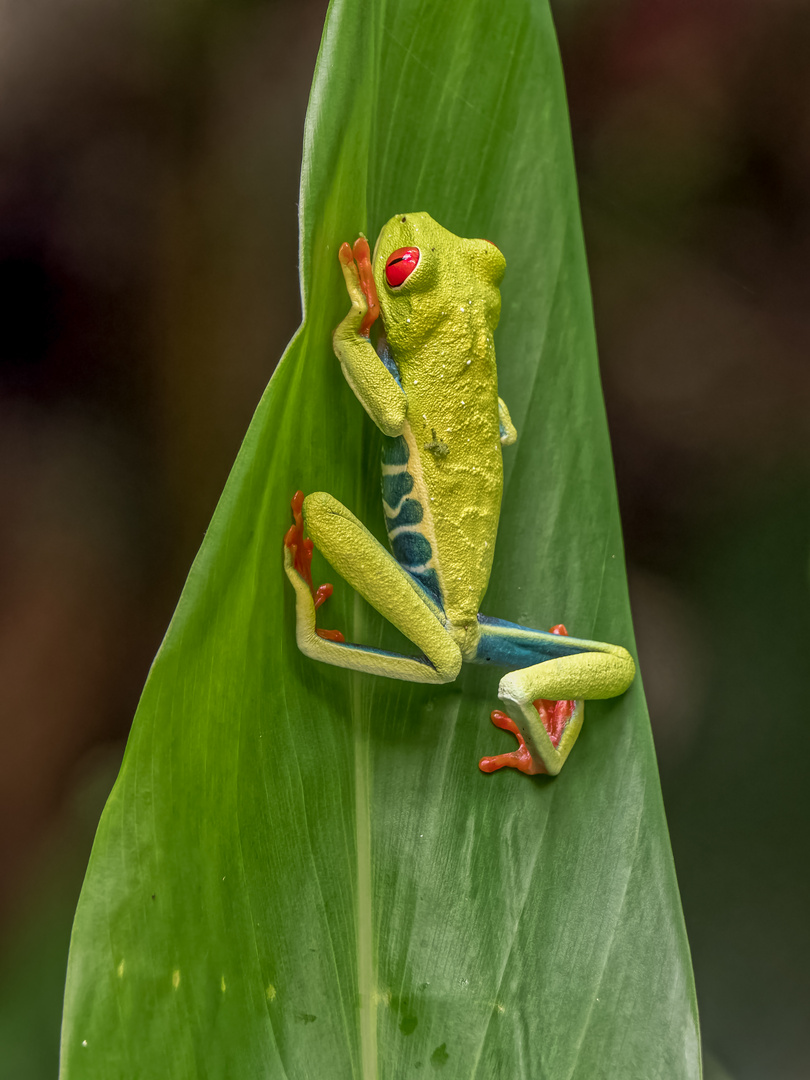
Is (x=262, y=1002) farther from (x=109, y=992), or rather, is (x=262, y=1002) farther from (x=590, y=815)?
(x=590, y=815)

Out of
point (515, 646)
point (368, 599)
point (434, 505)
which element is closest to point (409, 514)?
point (434, 505)

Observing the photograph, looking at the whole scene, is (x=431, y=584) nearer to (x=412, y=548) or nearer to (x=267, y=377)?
(x=412, y=548)

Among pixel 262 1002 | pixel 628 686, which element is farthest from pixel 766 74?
pixel 262 1002

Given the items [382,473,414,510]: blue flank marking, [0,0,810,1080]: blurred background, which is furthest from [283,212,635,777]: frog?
[0,0,810,1080]: blurred background

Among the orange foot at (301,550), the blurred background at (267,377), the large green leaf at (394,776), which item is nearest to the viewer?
the large green leaf at (394,776)

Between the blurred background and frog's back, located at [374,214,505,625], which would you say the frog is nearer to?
frog's back, located at [374,214,505,625]

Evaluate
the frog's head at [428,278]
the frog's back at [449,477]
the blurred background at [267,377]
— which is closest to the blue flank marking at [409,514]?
the frog's back at [449,477]

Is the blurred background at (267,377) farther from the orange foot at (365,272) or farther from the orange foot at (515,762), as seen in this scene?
the orange foot at (515,762)
